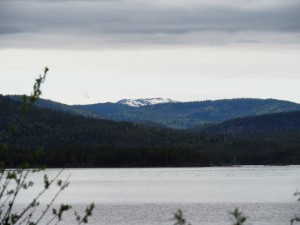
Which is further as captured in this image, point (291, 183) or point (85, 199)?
point (291, 183)

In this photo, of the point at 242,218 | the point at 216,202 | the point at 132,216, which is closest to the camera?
the point at 242,218

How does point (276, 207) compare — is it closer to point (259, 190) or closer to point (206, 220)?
point (206, 220)

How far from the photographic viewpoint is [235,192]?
399 ft

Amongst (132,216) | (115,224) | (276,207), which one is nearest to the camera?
(115,224)

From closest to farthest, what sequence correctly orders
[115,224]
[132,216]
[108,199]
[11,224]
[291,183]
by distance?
[11,224]
[115,224]
[132,216]
[108,199]
[291,183]

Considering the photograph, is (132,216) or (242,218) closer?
(242,218)

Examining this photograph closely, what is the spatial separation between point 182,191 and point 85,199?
72.2 feet

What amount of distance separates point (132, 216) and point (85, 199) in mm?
32680

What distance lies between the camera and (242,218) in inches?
405

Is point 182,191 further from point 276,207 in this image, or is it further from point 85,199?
point 276,207

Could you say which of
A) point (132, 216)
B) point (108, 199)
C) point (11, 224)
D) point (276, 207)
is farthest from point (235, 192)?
point (11, 224)

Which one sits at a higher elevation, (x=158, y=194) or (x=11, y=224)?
(x=158, y=194)

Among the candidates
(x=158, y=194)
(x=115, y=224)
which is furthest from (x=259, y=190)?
(x=115, y=224)

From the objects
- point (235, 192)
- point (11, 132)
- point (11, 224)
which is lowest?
point (11, 224)
